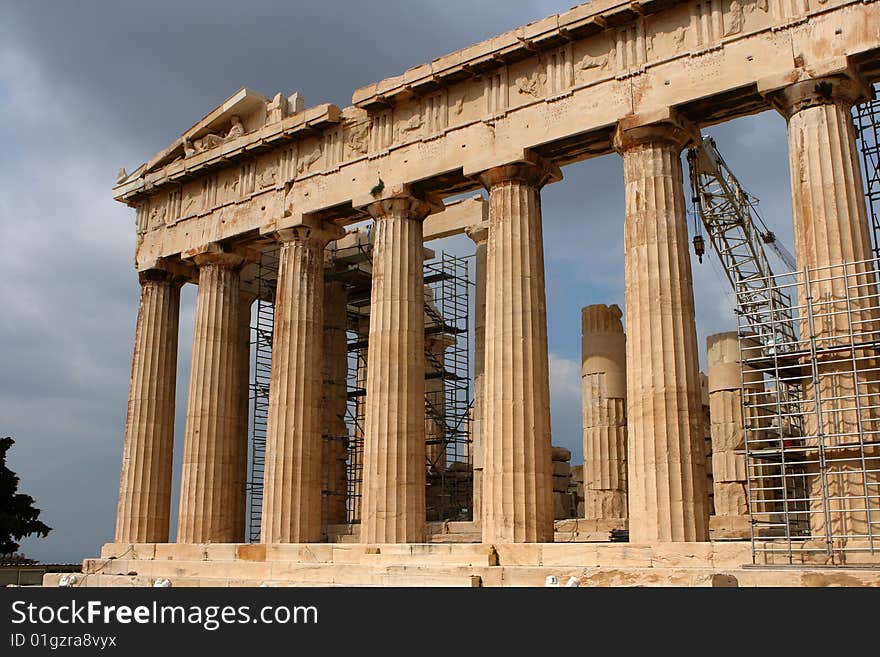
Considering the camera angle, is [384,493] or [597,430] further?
[597,430]

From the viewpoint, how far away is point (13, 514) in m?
43.5

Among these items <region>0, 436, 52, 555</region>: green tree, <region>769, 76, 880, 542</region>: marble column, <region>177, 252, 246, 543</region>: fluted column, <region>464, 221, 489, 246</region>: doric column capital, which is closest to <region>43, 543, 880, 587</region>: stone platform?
<region>177, 252, 246, 543</region>: fluted column

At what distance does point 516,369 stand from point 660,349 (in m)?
3.42

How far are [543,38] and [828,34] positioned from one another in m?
6.22

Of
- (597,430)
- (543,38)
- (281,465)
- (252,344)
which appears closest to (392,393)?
(281,465)

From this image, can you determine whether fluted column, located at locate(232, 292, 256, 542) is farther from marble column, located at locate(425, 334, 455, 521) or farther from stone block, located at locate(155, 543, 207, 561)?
marble column, located at locate(425, 334, 455, 521)

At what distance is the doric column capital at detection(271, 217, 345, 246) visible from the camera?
86.4 ft

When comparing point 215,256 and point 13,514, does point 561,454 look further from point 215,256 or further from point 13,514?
point 13,514

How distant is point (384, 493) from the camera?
2269 centimetres

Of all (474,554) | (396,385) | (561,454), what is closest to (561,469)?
(561,454)

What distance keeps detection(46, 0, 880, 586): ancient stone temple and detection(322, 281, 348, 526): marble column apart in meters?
0.16

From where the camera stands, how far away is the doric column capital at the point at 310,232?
2633 cm

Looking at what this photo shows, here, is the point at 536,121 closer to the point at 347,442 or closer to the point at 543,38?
the point at 543,38

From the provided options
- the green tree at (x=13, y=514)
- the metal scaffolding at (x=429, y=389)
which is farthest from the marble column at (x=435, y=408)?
the green tree at (x=13, y=514)
